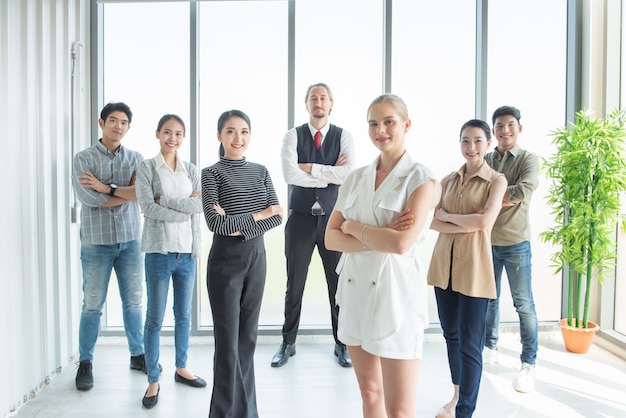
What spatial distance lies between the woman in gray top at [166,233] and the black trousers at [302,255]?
0.75 m

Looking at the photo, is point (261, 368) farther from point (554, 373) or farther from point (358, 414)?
point (554, 373)

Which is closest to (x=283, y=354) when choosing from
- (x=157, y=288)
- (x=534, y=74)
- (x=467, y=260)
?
(x=157, y=288)

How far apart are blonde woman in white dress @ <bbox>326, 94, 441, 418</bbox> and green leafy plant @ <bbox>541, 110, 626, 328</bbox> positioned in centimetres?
229

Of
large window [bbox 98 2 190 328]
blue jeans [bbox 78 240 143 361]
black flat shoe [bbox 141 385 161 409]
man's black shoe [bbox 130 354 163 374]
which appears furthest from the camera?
large window [bbox 98 2 190 328]

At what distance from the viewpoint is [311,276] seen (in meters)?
4.14

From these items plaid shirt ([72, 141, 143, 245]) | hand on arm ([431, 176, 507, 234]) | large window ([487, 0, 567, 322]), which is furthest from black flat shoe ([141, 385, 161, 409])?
large window ([487, 0, 567, 322])

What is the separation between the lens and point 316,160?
3408 mm

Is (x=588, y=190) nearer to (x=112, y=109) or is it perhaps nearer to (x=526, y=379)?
(x=526, y=379)

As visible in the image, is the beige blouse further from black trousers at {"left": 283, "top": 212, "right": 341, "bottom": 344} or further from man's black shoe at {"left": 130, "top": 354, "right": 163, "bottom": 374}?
man's black shoe at {"left": 130, "top": 354, "right": 163, "bottom": 374}

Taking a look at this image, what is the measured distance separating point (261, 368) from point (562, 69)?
3.70 metres

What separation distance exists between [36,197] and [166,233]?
0.91 m

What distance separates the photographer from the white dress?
1638mm

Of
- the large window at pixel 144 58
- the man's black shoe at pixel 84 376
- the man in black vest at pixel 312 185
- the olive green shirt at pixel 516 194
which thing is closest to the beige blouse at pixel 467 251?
the olive green shirt at pixel 516 194

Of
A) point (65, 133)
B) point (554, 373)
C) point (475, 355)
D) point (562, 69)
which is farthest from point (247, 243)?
point (562, 69)
